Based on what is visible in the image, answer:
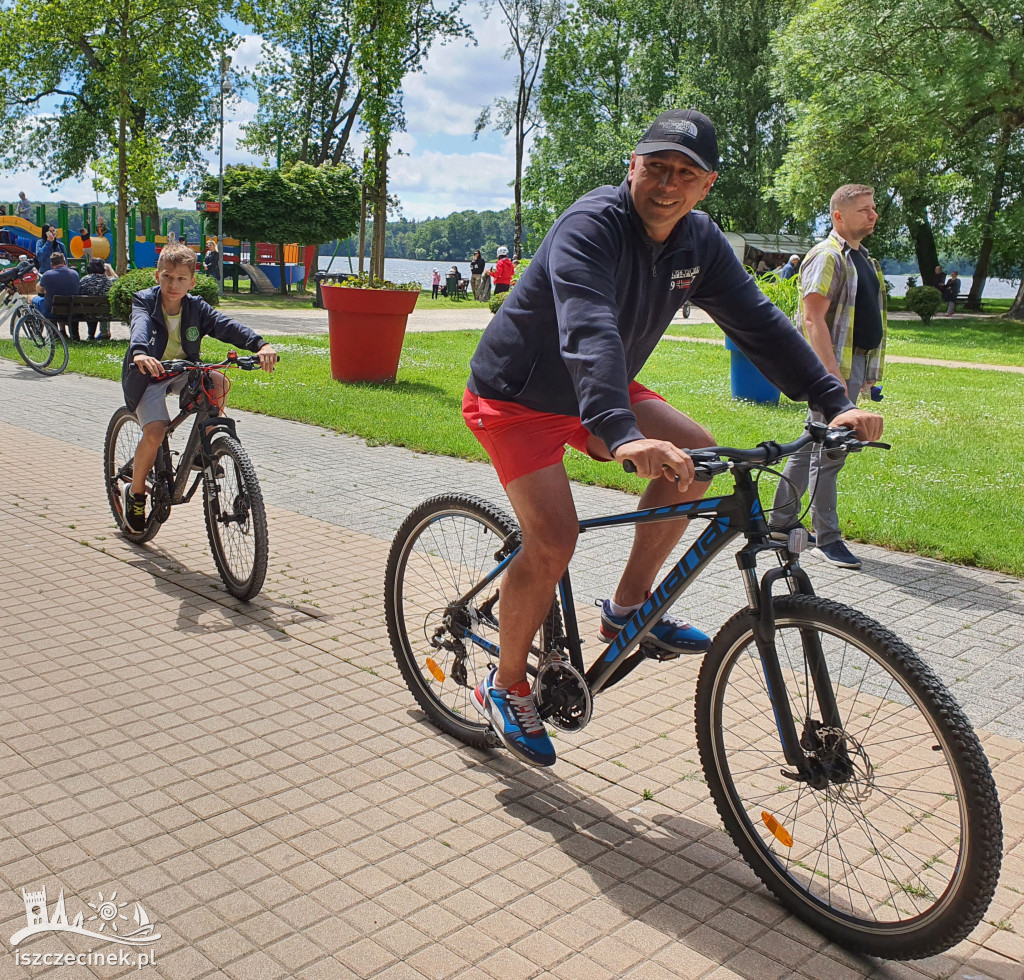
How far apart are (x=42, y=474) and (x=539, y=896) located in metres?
6.55

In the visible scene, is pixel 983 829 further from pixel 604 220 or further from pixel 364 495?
pixel 364 495

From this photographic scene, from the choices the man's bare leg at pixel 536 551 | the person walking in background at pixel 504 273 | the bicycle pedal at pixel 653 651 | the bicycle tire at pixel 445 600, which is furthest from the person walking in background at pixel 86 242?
the bicycle pedal at pixel 653 651

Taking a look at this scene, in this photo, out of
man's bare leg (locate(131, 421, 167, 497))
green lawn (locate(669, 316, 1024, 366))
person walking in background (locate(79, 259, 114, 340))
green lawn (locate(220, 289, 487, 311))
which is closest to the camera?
man's bare leg (locate(131, 421, 167, 497))

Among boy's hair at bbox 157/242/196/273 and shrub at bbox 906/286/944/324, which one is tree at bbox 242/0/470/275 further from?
boy's hair at bbox 157/242/196/273

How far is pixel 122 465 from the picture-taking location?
258 inches

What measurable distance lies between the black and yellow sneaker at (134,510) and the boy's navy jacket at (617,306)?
3426 millimetres

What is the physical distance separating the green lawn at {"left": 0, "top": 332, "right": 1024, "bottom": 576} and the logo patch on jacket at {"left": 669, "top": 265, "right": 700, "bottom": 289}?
13.3ft

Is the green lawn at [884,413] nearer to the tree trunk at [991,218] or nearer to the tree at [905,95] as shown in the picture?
the tree at [905,95]

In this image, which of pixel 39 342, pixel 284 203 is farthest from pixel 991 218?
pixel 39 342

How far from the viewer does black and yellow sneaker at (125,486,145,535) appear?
20.2 ft

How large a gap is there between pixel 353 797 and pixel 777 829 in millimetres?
1388

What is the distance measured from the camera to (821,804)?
2.99 m

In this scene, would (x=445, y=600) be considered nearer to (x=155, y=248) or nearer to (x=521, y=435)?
(x=521, y=435)

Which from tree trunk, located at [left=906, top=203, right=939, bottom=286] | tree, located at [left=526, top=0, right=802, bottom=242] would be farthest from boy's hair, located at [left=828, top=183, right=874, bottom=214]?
tree trunk, located at [left=906, top=203, right=939, bottom=286]
